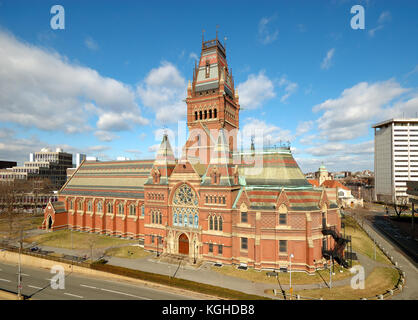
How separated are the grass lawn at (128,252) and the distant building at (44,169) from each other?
9792cm

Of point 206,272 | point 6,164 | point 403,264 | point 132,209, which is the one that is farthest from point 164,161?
point 6,164

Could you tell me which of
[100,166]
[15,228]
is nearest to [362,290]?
[100,166]

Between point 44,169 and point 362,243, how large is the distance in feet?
511

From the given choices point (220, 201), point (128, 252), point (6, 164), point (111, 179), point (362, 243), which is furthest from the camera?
point (6, 164)

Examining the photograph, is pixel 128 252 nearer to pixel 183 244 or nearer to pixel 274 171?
pixel 183 244

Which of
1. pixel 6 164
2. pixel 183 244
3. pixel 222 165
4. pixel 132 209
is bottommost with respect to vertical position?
pixel 183 244

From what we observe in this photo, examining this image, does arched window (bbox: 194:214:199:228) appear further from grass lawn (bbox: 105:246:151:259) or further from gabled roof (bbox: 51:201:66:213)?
gabled roof (bbox: 51:201:66:213)

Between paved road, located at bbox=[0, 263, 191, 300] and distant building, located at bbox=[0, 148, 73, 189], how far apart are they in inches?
3972

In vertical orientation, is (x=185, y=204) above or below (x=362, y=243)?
above

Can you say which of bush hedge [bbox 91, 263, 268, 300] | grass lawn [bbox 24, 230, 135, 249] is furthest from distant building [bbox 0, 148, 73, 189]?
bush hedge [bbox 91, 263, 268, 300]

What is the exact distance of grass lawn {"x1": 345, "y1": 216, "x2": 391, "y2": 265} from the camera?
48562mm

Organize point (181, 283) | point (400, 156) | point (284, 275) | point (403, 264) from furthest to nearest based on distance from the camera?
point (400, 156) → point (403, 264) → point (284, 275) → point (181, 283)

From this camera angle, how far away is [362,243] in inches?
2255

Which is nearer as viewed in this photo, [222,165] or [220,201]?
[220,201]
